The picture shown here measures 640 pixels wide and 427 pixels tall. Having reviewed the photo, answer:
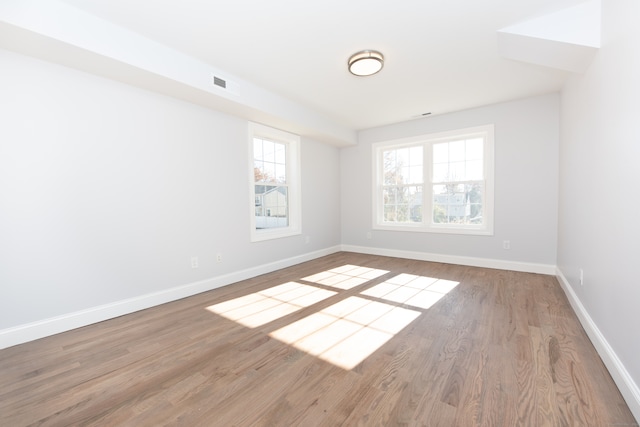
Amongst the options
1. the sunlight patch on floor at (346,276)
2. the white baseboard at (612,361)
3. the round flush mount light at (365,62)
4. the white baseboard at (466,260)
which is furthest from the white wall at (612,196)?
the sunlight patch on floor at (346,276)

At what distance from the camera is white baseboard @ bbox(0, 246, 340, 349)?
6.96 ft

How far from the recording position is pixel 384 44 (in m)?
2.57

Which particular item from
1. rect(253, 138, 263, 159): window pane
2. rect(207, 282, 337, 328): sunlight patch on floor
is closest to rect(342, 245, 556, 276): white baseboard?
rect(207, 282, 337, 328): sunlight patch on floor

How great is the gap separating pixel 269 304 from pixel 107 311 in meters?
1.50

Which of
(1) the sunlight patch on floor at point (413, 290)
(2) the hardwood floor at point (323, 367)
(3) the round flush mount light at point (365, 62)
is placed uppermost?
(3) the round flush mount light at point (365, 62)

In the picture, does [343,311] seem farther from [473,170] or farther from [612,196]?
[473,170]

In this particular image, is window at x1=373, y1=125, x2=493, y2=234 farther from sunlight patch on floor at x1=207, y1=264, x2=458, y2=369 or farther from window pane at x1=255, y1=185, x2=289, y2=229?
window pane at x1=255, y1=185, x2=289, y2=229

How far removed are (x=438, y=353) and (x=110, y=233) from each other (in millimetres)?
2997

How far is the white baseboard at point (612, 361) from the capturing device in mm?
1361

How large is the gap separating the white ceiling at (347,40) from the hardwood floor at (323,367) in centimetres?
255

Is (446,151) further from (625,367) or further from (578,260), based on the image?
(625,367)

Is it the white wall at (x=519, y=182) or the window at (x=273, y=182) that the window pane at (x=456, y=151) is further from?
the window at (x=273, y=182)

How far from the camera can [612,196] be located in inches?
68.4

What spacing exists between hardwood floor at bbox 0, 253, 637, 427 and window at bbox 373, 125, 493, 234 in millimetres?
1791
